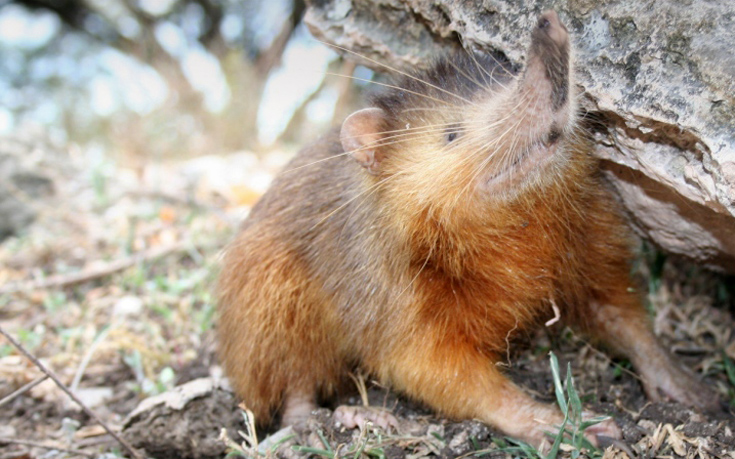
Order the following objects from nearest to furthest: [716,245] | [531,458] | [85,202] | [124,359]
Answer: [531,458], [716,245], [124,359], [85,202]

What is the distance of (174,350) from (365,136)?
2323 millimetres

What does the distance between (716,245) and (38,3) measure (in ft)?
48.5

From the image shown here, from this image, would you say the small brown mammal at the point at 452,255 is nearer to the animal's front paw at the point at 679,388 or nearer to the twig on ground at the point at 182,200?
the animal's front paw at the point at 679,388

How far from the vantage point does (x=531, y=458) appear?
8.82ft

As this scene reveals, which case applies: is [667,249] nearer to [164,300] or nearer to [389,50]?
[389,50]

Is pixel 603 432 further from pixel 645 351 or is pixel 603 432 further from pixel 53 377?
pixel 53 377

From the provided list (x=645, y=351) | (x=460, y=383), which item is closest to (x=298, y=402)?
(x=460, y=383)

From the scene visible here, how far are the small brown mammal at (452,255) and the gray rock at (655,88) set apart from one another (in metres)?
0.17

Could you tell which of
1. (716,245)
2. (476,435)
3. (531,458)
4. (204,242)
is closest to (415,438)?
(476,435)

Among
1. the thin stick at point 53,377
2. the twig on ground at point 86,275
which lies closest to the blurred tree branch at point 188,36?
the twig on ground at point 86,275

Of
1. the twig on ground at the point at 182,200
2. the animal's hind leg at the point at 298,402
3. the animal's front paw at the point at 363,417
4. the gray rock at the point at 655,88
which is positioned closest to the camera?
the gray rock at the point at 655,88

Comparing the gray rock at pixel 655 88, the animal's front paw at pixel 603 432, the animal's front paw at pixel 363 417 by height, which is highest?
the gray rock at pixel 655 88

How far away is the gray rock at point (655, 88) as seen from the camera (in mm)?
2443

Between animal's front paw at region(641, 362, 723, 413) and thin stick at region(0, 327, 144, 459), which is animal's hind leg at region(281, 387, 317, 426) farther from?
animal's front paw at region(641, 362, 723, 413)
